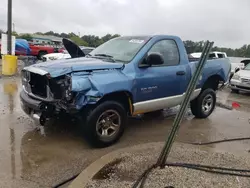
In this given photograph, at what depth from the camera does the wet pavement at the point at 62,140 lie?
359 cm

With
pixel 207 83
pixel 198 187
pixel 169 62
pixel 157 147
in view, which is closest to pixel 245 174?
pixel 198 187

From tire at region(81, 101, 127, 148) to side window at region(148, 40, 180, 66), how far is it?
1.46 meters

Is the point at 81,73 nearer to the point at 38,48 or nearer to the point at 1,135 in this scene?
the point at 1,135

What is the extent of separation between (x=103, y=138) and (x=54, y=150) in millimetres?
792

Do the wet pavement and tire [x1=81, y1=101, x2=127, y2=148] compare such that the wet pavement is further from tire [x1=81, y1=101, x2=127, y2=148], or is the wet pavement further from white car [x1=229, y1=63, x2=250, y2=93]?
white car [x1=229, y1=63, x2=250, y2=93]

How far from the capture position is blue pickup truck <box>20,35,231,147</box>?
405 cm

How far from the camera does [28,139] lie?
4.69 meters

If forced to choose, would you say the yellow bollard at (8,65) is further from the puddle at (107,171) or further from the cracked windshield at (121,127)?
the puddle at (107,171)

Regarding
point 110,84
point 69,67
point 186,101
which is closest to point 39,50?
point 69,67

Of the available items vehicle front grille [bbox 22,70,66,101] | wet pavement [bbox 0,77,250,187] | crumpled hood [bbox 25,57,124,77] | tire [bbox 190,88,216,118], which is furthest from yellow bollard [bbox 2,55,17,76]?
tire [bbox 190,88,216,118]

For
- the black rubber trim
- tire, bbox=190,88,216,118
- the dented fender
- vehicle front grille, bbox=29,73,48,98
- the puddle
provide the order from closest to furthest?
the puddle < the dented fender < the black rubber trim < vehicle front grille, bbox=29,73,48,98 < tire, bbox=190,88,216,118

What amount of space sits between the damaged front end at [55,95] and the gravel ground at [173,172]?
104 centimetres

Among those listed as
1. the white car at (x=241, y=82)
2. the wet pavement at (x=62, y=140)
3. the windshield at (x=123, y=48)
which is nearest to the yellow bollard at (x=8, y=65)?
the wet pavement at (x=62, y=140)

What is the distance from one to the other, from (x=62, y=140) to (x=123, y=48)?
2053 millimetres
